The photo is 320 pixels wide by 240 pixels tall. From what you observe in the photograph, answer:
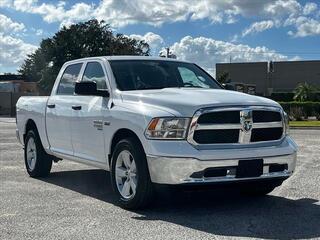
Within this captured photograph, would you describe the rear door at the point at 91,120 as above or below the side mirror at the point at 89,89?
below

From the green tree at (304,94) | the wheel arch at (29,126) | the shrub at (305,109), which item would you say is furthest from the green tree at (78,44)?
the wheel arch at (29,126)

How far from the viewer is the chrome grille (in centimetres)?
667

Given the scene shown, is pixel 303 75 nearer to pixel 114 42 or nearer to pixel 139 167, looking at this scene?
pixel 114 42

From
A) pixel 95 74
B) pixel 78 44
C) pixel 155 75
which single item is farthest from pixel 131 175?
pixel 78 44

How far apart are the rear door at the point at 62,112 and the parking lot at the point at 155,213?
68 cm

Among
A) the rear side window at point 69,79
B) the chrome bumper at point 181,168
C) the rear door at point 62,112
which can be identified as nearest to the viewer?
the chrome bumper at point 181,168

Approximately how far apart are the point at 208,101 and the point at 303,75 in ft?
290

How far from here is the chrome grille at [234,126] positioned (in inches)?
263

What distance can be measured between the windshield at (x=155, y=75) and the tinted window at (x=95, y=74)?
22 cm

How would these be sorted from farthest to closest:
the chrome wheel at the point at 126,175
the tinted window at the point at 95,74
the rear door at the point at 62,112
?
the rear door at the point at 62,112 < the tinted window at the point at 95,74 < the chrome wheel at the point at 126,175

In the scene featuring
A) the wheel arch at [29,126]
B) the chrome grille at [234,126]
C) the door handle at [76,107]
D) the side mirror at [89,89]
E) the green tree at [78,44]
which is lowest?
the wheel arch at [29,126]

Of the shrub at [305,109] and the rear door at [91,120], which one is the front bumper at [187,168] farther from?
the shrub at [305,109]

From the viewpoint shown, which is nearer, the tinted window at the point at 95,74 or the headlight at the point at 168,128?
the headlight at the point at 168,128

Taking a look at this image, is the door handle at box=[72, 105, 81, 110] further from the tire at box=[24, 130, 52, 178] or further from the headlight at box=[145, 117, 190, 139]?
the headlight at box=[145, 117, 190, 139]
